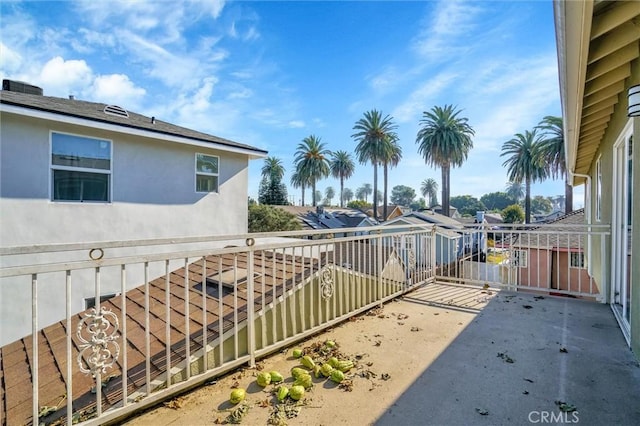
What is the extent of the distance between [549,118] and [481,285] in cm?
2089

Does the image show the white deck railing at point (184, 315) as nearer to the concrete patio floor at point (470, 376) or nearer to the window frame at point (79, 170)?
the concrete patio floor at point (470, 376)

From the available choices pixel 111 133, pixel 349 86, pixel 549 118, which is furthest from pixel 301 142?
pixel 111 133

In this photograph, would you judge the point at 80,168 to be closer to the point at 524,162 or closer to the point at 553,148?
the point at 553,148

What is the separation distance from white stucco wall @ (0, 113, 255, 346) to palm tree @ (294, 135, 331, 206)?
23.5 metres

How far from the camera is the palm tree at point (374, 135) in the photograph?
85.7 feet

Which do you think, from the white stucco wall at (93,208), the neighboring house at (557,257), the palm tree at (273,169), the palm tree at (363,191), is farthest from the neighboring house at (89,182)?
the palm tree at (363,191)

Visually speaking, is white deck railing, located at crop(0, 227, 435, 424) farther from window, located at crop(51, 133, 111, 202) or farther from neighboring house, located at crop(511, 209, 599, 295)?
window, located at crop(51, 133, 111, 202)

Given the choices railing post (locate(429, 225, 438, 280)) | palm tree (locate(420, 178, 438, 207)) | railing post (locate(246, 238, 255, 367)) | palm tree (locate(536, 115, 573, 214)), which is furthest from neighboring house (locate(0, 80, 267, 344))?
palm tree (locate(420, 178, 438, 207))

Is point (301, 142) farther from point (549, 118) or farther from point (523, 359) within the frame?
point (523, 359)

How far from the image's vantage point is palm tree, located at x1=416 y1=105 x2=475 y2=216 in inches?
942

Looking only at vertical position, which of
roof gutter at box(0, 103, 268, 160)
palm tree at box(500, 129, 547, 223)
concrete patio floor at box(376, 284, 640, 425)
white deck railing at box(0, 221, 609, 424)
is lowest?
concrete patio floor at box(376, 284, 640, 425)

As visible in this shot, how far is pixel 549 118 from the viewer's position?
19734mm

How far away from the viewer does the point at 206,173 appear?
8.10m

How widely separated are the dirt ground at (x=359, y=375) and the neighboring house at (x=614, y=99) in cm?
159
